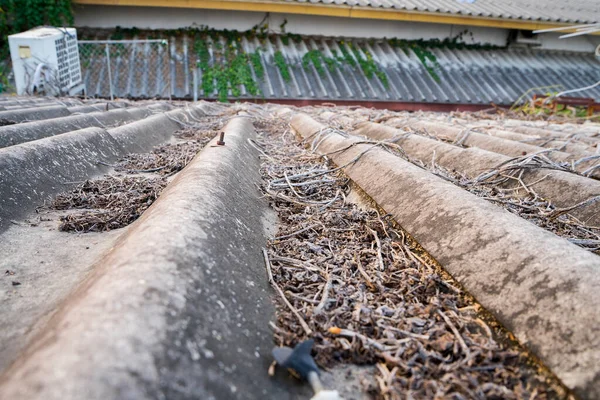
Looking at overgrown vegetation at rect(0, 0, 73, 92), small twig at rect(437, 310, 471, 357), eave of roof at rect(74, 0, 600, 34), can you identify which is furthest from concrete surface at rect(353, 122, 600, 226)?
overgrown vegetation at rect(0, 0, 73, 92)

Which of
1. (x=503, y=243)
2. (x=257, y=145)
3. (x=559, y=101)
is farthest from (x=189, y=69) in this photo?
(x=503, y=243)

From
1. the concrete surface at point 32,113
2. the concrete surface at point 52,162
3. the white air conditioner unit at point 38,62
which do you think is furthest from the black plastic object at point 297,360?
the white air conditioner unit at point 38,62

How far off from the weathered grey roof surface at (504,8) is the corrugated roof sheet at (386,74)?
42.8 inches

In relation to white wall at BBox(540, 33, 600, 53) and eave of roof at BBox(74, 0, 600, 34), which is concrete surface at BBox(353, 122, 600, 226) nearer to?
eave of roof at BBox(74, 0, 600, 34)

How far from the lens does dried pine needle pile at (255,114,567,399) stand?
3.04 ft

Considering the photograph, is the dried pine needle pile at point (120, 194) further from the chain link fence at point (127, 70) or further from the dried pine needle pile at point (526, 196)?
the chain link fence at point (127, 70)

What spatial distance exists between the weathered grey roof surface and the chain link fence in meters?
3.41

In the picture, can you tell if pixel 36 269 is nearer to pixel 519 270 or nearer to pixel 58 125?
pixel 519 270

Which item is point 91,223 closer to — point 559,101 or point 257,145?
point 257,145

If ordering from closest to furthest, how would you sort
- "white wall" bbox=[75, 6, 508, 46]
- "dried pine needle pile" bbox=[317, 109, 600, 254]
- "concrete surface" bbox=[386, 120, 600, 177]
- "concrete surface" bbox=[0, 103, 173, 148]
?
"dried pine needle pile" bbox=[317, 109, 600, 254]
"concrete surface" bbox=[0, 103, 173, 148]
"concrete surface" bbox=[386, 120, 600, 177]
"white wall" bbox=[75, 6, 508, 46]

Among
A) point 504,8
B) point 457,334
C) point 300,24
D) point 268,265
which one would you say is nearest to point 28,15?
point 300,24

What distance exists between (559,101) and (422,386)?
9214mm

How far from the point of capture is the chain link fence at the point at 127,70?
8.65 m

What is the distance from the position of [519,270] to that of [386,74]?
10.0 metres
